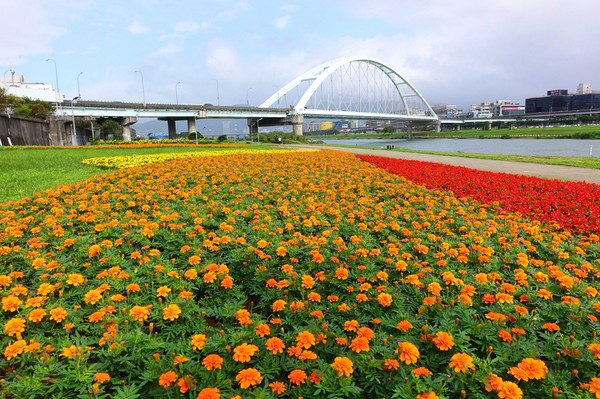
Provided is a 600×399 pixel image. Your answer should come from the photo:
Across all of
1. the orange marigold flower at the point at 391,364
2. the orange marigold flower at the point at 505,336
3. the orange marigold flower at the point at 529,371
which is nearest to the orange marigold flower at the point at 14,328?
the orange marigold flower at the point at 391,364

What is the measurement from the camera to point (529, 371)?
193cm

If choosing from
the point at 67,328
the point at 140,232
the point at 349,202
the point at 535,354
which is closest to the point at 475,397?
the point at 535,354

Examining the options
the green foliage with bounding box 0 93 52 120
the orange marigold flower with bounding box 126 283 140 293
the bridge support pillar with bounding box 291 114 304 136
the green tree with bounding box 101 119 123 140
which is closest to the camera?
the orange marigold flower with bounding box 126 283 140 293

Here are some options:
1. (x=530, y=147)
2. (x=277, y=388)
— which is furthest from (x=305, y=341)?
(x=530, y=147)

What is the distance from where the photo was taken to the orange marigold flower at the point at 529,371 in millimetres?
1892

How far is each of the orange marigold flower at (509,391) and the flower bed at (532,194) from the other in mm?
4251

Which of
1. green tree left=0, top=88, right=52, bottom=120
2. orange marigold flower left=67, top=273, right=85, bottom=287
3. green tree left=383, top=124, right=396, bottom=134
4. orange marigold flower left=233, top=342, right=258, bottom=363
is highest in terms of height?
green tree left=0, top=88, right=52, bottom=120

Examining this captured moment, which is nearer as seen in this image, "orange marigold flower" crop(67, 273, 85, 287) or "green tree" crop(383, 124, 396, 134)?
"orange marigold flower" crop(67, 273, 85, 287)

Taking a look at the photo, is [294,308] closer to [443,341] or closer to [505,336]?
[443,341]

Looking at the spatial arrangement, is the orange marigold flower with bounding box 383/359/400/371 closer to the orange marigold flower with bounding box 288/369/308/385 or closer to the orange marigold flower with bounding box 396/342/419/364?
the orange marigold flower with bounding box 396/342/419/364

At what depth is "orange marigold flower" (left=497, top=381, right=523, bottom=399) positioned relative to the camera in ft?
5.83

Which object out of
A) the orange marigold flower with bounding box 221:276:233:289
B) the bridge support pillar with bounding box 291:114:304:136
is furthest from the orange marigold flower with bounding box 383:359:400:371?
the bridge support pillar with bounding box 291:114:304:136

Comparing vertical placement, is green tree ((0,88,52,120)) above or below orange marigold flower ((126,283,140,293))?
above

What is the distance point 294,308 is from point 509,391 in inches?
54.7
